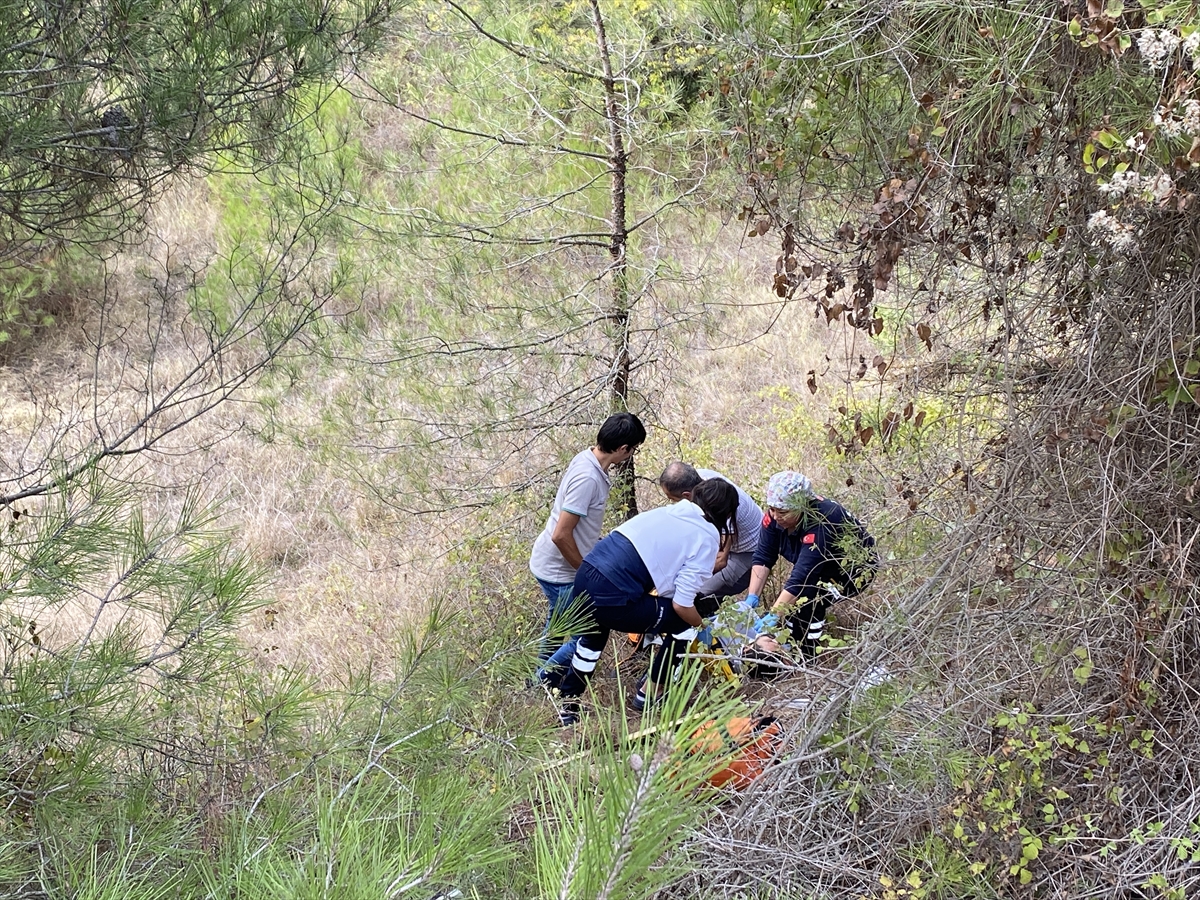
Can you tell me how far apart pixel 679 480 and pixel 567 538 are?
0.60m

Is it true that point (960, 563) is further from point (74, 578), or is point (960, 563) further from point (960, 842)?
point (74, 578)

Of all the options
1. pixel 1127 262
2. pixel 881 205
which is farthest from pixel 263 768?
pixel 1127 262

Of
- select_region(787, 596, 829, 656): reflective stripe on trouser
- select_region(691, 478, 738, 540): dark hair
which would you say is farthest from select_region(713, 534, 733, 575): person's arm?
select_region(787, 596, 829, 656): reflective stripe on trouser

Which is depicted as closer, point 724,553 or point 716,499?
point 716,499

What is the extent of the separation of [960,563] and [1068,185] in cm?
110

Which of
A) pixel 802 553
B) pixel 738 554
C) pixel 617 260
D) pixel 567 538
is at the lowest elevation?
pixel 738 554

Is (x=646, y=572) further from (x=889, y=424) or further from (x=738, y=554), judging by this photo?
(x=889, y=424)

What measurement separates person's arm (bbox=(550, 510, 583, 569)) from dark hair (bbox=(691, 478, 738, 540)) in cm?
56

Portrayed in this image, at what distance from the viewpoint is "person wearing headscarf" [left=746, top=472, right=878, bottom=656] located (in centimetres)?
395

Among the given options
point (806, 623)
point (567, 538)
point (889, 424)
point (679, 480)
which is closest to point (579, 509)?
point (567, 538)

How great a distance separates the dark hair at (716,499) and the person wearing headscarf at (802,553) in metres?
0.18

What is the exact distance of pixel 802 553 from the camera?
4.43m

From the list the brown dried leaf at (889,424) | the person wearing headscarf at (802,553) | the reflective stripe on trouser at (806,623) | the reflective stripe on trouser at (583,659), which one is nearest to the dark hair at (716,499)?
the person wearing headscarf at (802,553)

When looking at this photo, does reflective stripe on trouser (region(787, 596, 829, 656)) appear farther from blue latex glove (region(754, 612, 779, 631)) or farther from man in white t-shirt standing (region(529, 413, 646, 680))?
man in white t-shirt standing (region(529, 413, 646, 680))
